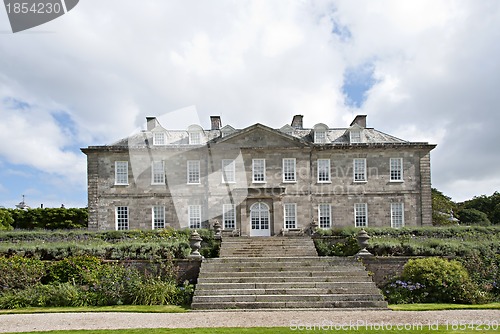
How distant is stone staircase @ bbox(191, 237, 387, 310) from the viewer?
13.1m

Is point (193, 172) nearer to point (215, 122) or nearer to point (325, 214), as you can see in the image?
point (215, 122)

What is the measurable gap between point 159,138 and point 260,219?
828 centimetres

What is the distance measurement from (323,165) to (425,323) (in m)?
17.1

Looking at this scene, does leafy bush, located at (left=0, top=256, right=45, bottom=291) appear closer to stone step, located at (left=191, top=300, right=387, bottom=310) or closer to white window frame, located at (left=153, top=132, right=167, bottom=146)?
stone step, located at (left=191, top=300, right=387, bottom=310)

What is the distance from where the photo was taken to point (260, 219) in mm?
25656

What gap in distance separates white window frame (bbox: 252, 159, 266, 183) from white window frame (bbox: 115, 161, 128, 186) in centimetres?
782

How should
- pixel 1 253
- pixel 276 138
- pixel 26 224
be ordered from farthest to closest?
pixel 26 224 → pixel 276 138 → pixel 1 253

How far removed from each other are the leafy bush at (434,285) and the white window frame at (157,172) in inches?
631

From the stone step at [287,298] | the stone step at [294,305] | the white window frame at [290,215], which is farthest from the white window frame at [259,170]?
the stone step at [294,305]

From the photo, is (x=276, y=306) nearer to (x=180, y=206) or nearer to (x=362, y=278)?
(x=362, y=278)

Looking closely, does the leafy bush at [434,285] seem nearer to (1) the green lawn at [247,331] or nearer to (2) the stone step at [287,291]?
(2) the stone step at [287,291]

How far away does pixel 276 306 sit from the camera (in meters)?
12.9

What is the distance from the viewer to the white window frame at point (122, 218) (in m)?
26.6

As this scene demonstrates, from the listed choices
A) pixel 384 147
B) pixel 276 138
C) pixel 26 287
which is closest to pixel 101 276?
pixel 26 287
